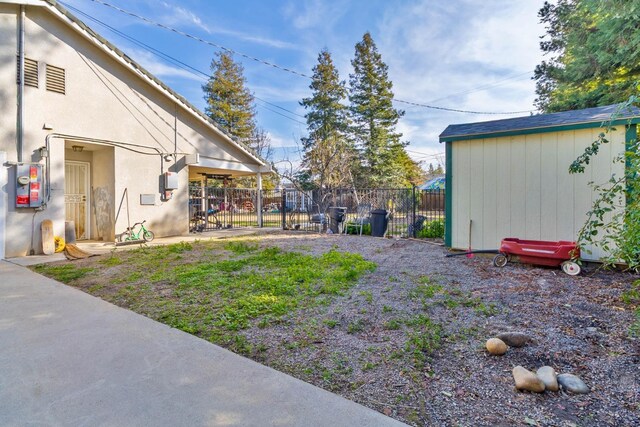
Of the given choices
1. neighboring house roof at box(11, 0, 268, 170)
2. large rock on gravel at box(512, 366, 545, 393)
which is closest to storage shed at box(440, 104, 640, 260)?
large rock on gravel at box(512, 366, 545, 393)

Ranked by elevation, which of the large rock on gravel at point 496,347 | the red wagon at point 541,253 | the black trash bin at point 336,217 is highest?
the black trash bin at point 336,217

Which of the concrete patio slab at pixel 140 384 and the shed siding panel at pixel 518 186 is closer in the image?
the concrete patio slab at pixel 140 384

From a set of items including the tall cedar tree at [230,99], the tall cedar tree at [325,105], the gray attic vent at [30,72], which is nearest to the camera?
the gray attic vent at [30,72]

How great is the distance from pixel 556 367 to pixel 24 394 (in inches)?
140

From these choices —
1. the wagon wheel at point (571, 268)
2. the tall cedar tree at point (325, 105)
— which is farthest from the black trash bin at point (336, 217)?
the tall cedar tree at point (325, 105)

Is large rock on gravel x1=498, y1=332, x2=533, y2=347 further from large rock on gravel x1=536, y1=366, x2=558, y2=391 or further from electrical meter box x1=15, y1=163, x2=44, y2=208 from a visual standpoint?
electrical meter box x1=15, y1=163, x2=44, y2=208

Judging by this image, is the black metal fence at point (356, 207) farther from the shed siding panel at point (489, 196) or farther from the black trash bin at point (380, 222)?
the shed siding panel at point (489, 196)

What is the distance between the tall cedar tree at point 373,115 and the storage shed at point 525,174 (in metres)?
18.2

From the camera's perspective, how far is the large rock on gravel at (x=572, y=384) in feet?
6.73

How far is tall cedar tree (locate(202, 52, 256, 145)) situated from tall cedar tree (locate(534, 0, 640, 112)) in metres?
22.3

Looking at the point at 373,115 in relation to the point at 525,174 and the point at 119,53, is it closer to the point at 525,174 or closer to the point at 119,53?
the point at 119,53

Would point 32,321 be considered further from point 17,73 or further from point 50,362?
point 17,73

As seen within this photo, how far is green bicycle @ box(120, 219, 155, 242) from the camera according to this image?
919 cm

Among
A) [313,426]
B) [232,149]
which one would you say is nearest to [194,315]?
[313,426]
